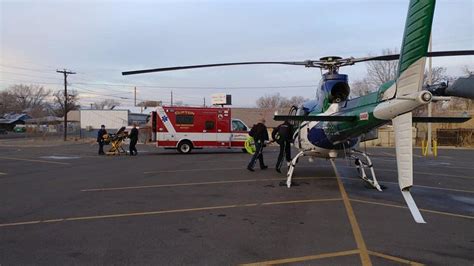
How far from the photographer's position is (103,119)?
80.7m

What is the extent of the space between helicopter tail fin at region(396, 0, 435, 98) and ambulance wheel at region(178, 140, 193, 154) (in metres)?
20.5

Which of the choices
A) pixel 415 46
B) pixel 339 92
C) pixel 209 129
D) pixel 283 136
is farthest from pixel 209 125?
pixel 415 46

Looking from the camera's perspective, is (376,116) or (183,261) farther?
(376,116)

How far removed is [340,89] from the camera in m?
11.1

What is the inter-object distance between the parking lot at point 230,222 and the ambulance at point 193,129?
519 inches

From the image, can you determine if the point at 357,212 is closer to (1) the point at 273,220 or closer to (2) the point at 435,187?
(1) the point at 273,220

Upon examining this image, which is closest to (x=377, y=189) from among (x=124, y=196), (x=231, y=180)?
(x=231, y=180)

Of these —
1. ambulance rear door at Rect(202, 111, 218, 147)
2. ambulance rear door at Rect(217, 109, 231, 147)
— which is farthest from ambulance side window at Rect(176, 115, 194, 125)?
ambulance rear door at Rect(217, 109, 231, 147)

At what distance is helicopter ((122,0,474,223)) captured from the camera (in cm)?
573

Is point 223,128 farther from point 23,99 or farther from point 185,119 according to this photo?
point 23,99

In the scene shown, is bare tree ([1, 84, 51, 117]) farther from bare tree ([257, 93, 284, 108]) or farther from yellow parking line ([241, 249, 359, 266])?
yellow parking line ([241, 249, 359, 266])

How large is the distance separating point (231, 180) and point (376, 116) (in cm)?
573

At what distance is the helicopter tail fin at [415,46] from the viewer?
5.47 meters

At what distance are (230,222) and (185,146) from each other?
19.6 m
